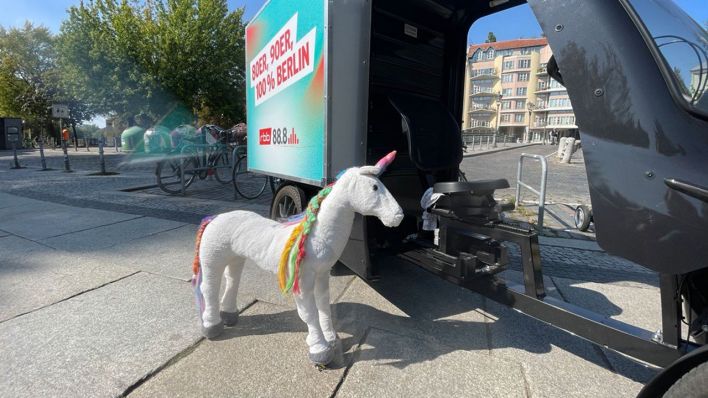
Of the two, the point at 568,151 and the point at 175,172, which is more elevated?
the point at 568,151

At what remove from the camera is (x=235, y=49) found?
25109 millimetres

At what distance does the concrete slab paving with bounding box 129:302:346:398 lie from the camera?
203 centimetres

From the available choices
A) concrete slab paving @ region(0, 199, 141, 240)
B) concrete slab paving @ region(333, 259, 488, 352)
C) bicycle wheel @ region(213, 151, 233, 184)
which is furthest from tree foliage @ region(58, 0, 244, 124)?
concrete slab paving @ region(333, 259, 488, 352)

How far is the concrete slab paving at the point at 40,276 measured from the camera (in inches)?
118

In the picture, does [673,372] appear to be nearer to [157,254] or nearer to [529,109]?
[157,254]

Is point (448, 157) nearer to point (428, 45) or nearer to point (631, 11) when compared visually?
point (428, 45)

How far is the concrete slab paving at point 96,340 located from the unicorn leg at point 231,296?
227mm

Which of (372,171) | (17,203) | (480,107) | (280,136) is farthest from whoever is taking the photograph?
(480,107)

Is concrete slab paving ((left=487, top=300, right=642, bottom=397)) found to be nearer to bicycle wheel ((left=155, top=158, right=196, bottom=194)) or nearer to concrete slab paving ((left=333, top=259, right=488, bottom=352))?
concrete slab paving ((left=333, top=259, right=488, bottom=352))

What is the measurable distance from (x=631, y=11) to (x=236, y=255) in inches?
95.8

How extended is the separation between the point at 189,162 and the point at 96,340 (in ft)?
23.5

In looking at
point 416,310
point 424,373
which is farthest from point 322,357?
point 416,310

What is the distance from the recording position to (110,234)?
16.1ft

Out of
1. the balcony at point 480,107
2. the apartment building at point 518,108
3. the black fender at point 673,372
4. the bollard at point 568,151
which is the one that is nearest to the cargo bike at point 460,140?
the black fender at point 673,372
